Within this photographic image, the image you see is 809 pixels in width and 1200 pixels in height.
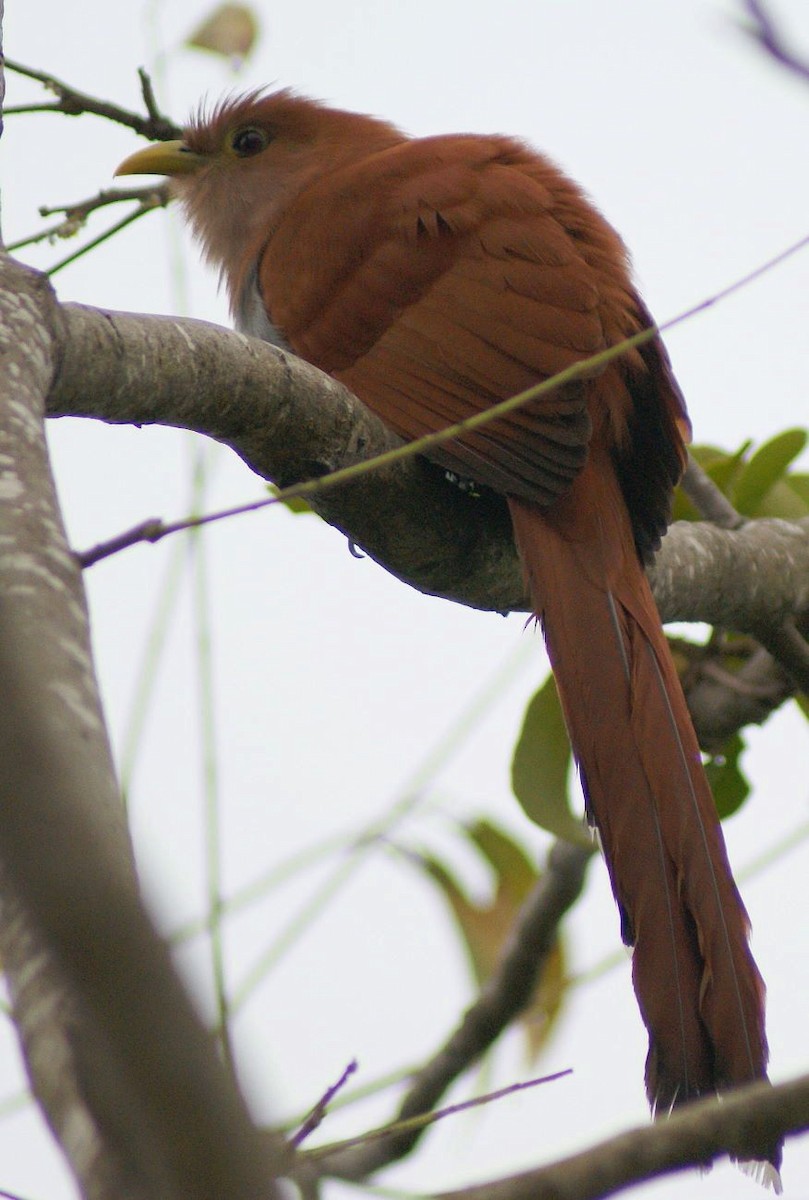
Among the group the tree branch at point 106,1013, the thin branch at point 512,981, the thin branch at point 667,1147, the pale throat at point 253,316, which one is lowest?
the thin branch at point 512,981

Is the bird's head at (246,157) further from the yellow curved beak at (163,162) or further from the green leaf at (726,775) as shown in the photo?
the green leaf at (726,775)

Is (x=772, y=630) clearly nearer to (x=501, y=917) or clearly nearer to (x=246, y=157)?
(x=501, y=917)

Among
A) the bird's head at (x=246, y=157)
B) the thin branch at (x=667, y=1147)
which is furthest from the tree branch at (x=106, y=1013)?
the bird's head at (x=246, y=157)

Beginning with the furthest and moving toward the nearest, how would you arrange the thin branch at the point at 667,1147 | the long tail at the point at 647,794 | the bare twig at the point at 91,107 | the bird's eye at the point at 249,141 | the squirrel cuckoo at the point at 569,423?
the bird's eye at the point at 249,141
the bare twig at the point at 91,107
the squirrel cuckoo at the point at 569,423
the long tail at the point at 647,794
the thin branch at the point at 667,1147

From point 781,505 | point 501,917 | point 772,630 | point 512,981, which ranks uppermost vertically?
point 781,505

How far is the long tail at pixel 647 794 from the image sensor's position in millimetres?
1858

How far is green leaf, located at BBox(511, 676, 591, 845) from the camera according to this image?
9.18 feet

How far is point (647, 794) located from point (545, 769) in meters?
0.75

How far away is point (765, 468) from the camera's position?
314cm

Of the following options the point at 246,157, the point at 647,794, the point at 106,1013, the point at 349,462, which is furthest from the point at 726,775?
the point at 106,1013

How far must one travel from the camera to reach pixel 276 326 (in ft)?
9.46

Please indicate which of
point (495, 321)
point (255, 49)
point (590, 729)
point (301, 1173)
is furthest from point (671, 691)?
point (255, 49)

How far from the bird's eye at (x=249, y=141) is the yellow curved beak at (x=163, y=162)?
9cm

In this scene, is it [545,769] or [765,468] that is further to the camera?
[765,468]
